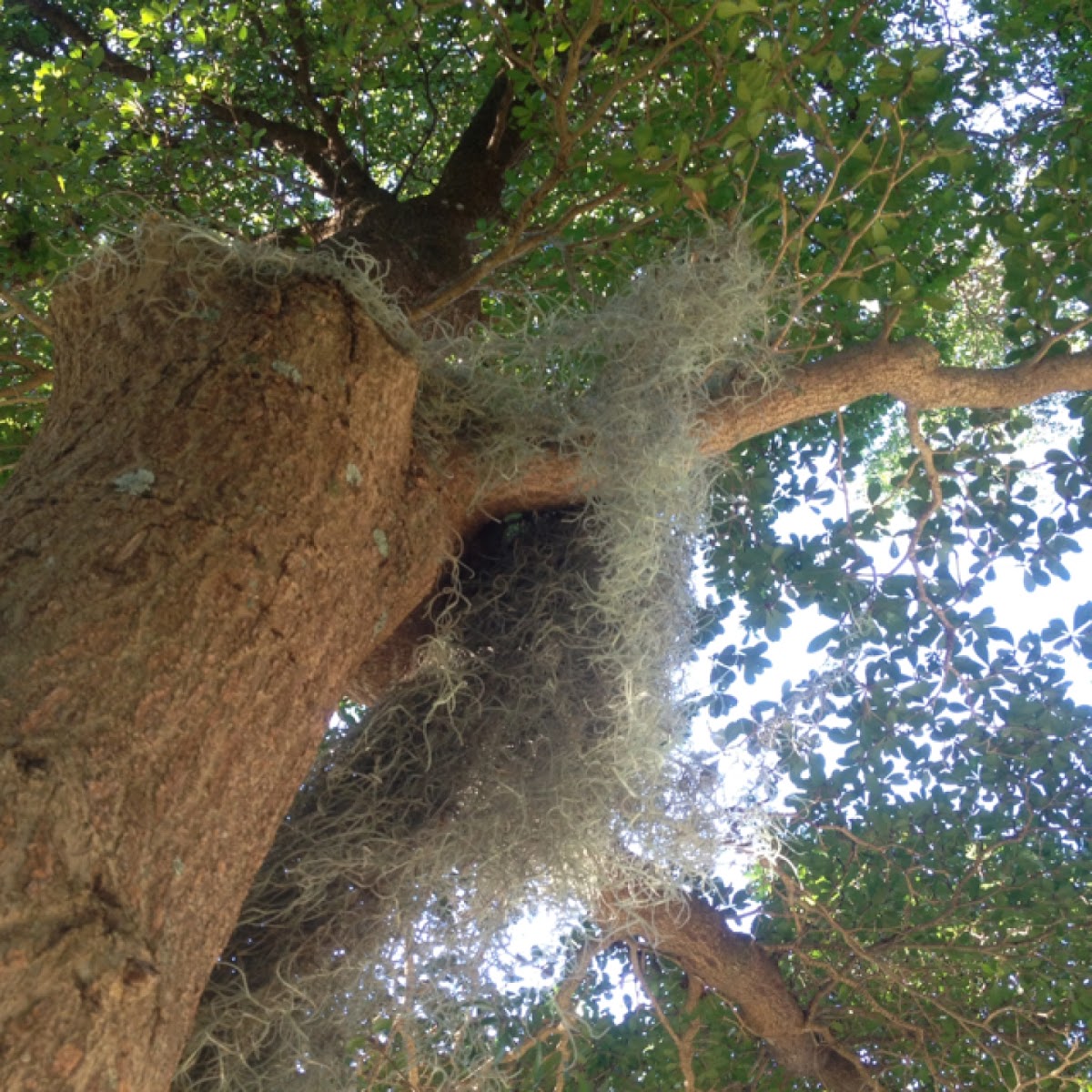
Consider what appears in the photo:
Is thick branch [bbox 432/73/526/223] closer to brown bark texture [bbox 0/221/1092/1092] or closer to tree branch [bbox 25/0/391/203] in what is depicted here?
tree branch [bbox 25/0/391/203]

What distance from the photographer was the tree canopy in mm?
2863

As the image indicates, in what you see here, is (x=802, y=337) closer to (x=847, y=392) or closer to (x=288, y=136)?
(x=847, y=392)

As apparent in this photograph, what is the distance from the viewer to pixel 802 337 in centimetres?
334

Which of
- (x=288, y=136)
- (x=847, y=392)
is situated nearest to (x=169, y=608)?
(x=847, y=392)

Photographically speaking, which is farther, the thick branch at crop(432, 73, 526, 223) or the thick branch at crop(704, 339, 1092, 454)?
the thick branch at crop(432, 73, 526, 223)

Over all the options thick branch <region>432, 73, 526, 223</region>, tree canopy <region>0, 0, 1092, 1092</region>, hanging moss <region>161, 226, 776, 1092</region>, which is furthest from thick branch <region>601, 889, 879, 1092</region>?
thick branch <region>432, 73, 526, 223</region>

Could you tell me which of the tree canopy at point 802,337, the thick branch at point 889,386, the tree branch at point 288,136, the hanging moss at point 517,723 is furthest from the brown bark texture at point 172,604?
the tree branch at point 288,136

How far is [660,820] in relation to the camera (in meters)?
1.99

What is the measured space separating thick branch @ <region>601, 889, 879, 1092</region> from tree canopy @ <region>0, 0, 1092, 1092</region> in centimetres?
1

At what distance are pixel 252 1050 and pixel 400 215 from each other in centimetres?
234

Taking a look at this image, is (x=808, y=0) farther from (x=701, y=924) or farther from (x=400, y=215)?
(x=701, y=924)

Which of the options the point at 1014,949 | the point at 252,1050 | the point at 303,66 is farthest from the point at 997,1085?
the point at 303,66

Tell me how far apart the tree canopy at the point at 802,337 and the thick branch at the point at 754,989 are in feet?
0.04

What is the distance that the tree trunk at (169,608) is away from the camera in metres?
1.16
